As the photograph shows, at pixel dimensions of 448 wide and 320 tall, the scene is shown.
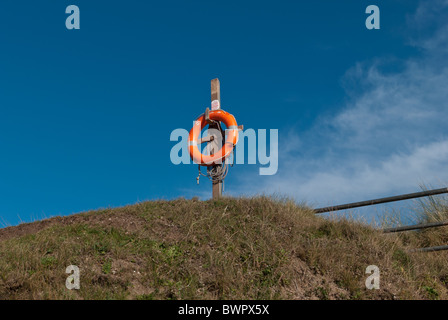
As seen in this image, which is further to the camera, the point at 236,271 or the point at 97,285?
the point at 236,271

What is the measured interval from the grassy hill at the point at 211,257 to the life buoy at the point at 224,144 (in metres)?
3.11

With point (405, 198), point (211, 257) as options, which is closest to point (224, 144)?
point (405, 198)

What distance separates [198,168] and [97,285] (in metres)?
7.21

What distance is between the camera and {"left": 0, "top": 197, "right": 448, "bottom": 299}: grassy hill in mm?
6652

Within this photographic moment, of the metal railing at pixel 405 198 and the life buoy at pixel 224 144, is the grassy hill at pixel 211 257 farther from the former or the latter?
the life buoy at pixel 224 144

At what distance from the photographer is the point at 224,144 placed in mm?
13344

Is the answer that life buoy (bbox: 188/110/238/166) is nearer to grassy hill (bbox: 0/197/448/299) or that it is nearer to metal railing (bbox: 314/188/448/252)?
grassy hill (bbox: 0/197/448/299)

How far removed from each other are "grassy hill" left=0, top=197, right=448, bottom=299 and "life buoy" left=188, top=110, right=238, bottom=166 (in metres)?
3.11

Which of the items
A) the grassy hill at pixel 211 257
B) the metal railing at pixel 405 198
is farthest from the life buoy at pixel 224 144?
the metal railing at pixel 405 198

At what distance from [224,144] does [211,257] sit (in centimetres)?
652
